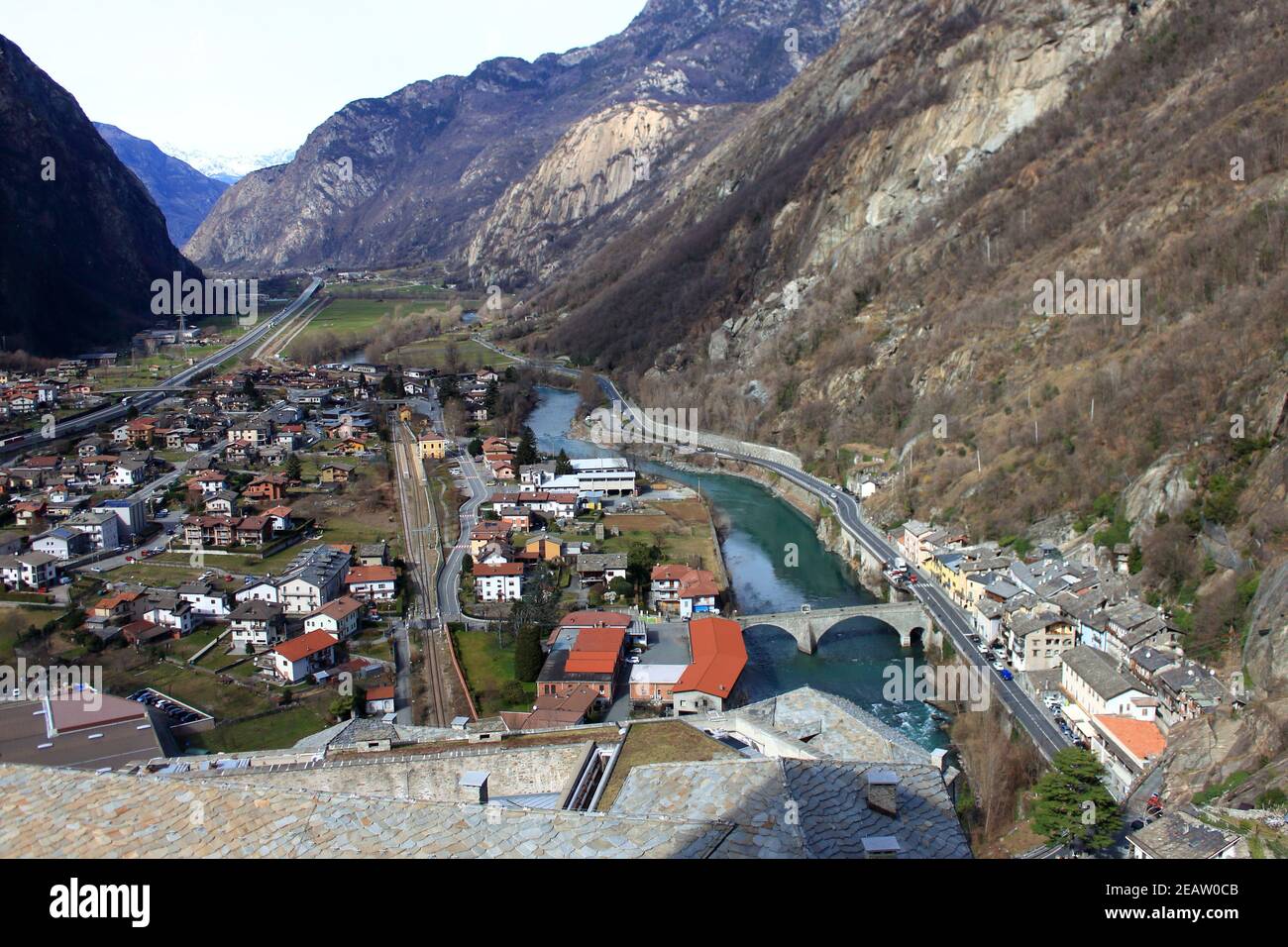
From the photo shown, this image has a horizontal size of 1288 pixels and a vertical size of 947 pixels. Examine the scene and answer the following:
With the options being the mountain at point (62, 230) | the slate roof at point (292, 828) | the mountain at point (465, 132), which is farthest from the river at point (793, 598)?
the mountain at point (465, 132)

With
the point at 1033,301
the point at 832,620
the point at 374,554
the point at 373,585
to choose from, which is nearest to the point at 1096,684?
the point at 832,620

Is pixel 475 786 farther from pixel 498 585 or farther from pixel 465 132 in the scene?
pixel 465 132

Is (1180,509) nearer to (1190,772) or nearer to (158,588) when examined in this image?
(1190,772)

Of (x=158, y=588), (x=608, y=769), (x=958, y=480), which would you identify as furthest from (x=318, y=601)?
(x=958, y=480)

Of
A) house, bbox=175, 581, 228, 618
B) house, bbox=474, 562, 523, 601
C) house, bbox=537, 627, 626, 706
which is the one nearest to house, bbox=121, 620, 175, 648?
house, bbox=175, 581, 228, 618

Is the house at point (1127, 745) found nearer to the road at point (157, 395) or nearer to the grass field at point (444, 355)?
the road at point (157, 395)

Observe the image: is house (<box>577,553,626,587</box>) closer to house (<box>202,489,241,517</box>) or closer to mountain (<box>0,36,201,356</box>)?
house (<box>202,489,241,517</box>)
